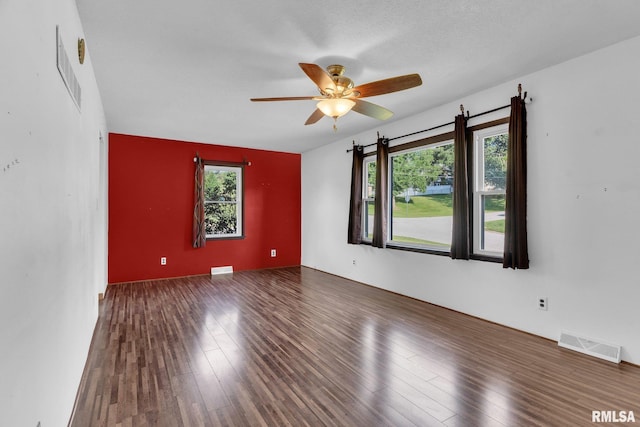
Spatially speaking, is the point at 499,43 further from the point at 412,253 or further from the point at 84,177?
the point at 84,177

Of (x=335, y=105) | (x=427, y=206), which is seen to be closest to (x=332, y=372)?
(x=335, y=105)

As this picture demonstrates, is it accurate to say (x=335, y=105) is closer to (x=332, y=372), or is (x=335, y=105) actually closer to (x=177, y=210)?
(x=332, y=372)

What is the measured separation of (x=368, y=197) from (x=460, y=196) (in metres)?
1.90

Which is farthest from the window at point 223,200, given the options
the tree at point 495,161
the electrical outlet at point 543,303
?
the electrical outlet at point 543,303

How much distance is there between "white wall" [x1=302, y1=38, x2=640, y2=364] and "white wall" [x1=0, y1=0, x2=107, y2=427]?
3.74 m

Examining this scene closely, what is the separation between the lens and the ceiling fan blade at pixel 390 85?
2.55 meters

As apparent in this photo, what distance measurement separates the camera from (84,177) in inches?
99.0

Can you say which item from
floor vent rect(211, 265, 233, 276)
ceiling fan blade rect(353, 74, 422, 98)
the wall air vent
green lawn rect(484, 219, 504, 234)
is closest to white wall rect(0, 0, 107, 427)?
the wall air vent

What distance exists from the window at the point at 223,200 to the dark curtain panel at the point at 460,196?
14.0 feet

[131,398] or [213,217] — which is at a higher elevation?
[213,217]

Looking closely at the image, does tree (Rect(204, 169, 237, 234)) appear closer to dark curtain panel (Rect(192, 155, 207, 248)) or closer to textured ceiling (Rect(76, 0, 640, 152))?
dark curtain panel (Rect(192, 155, 207, 248))

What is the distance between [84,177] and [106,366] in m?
1.51

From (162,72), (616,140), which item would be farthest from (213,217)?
(616,140)

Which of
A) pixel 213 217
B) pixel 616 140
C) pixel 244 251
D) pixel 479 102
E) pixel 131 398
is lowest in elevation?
pixel 131 398
